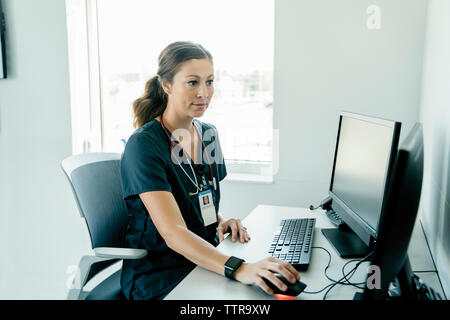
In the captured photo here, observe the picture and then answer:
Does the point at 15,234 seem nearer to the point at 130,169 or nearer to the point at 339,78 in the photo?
the point at 130,169

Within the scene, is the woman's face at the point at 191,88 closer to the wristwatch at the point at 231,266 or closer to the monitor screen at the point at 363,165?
the monitor screen at the point at 363,165

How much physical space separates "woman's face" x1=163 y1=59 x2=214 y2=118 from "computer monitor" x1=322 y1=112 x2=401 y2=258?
0.52 metres

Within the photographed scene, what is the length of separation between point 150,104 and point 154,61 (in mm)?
994

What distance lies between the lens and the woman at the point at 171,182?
1.32 m

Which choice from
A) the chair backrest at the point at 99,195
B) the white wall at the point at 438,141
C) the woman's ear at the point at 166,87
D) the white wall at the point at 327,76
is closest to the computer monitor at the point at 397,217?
the white wall at the point at 438,141

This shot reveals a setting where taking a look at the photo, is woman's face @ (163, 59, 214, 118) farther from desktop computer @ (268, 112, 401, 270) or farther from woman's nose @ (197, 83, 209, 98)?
desktop computer @ (268, 112, 401, 270)

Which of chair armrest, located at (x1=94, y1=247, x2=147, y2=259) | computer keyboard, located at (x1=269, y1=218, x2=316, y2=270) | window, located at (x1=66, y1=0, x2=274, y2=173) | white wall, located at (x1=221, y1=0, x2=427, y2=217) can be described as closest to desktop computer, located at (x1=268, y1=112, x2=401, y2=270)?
computer keyboard, located at (x1=269, y1=218, x2=316, y2=270)

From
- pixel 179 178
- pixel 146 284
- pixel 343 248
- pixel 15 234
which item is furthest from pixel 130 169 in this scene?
pixel 15 234

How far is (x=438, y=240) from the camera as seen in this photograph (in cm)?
123

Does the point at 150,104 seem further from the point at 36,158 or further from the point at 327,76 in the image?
the point at 36,158

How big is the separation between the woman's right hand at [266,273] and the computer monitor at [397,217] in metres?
0.31

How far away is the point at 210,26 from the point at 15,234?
5.63 feet

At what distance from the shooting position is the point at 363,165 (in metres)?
1.28

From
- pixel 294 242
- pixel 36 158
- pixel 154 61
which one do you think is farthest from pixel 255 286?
pixel 36 158
